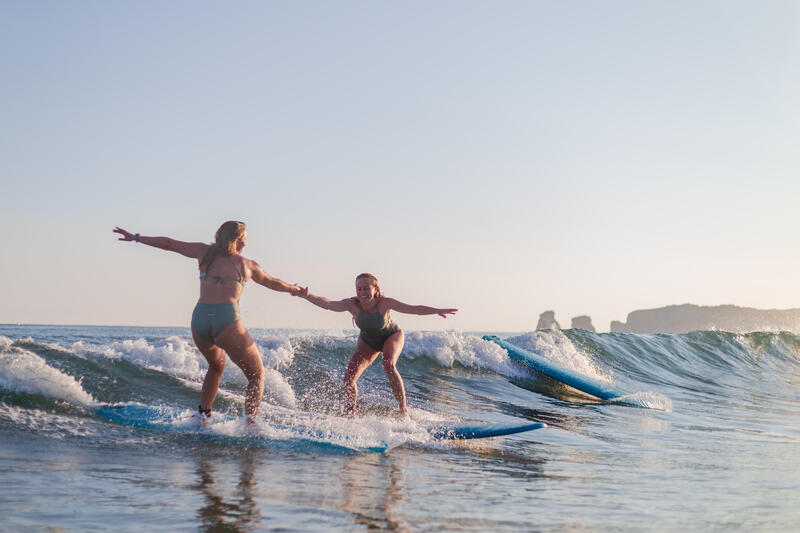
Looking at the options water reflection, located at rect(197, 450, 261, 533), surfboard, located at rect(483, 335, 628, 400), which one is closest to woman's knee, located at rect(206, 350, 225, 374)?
water reflection, located at rect(197, 450, 261, 533)

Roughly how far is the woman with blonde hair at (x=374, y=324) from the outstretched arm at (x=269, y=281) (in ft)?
2.56

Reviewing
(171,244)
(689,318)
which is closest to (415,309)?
(171,244)

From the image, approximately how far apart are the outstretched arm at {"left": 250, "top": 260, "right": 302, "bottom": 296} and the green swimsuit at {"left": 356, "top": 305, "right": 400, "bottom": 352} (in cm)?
119

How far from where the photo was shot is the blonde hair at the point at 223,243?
5836 mm

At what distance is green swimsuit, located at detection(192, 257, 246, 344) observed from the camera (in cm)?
579

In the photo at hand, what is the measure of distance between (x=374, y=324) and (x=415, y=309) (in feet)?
1.69

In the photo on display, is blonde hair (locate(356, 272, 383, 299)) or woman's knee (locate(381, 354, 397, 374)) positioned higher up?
blonde hair (locate(356, 272, 383, 299))

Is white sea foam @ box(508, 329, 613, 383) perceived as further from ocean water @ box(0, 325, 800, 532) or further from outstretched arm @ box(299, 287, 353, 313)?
outstretched arm @ box(299, 287, 353, 313)

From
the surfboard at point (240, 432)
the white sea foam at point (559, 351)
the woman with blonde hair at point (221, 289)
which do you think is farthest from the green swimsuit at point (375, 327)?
the white sea foam at point (559, 351)

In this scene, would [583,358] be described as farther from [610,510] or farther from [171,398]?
[610,510]

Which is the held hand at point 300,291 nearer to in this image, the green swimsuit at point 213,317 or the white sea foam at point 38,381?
the green swimsuit at point 213,317

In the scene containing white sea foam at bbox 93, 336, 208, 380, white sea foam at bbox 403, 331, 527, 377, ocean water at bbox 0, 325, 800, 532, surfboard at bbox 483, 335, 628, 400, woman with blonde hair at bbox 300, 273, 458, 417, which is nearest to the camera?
ocean water at bbox 0, 325, 800, 532

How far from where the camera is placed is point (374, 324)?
24.5ft

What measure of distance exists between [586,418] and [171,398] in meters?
5.68
